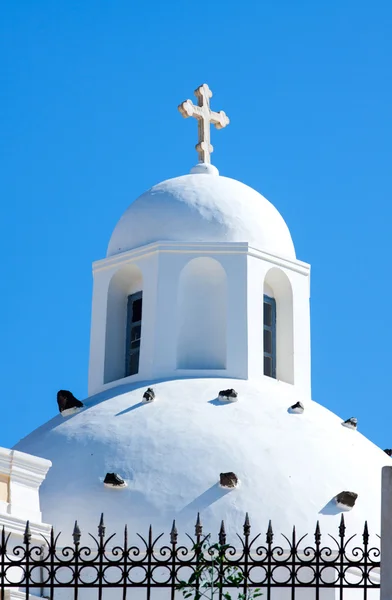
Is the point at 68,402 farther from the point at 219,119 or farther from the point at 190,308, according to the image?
the point at 219,119

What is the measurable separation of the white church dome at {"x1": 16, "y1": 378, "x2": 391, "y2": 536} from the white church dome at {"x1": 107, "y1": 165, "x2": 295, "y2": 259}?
2.35 metres

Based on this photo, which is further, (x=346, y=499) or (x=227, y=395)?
(x=227, y=395)

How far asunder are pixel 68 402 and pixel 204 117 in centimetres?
532

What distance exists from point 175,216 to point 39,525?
6395 millimetres

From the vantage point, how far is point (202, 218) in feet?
85.5

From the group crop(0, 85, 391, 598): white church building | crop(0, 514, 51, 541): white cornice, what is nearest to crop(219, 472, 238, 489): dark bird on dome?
crop(0, 85, 391, 598): white church building

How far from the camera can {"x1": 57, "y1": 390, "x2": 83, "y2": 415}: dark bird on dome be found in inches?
958

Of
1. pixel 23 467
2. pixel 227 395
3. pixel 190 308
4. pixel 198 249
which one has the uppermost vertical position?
pixel 198 249

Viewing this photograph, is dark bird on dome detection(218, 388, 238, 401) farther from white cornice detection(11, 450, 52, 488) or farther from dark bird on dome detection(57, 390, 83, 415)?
white cornice detection(11, 450, 52, 488)

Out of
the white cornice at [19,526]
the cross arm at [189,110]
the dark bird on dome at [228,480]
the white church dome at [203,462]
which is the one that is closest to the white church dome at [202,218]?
the cross arm at [189,110]

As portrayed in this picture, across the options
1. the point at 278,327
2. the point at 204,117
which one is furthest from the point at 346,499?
the point at 204,117

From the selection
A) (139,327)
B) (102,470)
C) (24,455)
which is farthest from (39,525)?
(139,327)

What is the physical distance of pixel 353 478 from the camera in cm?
2328

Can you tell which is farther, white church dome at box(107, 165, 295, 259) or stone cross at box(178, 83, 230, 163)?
stone cross at box(178, 83, 230, 163)
